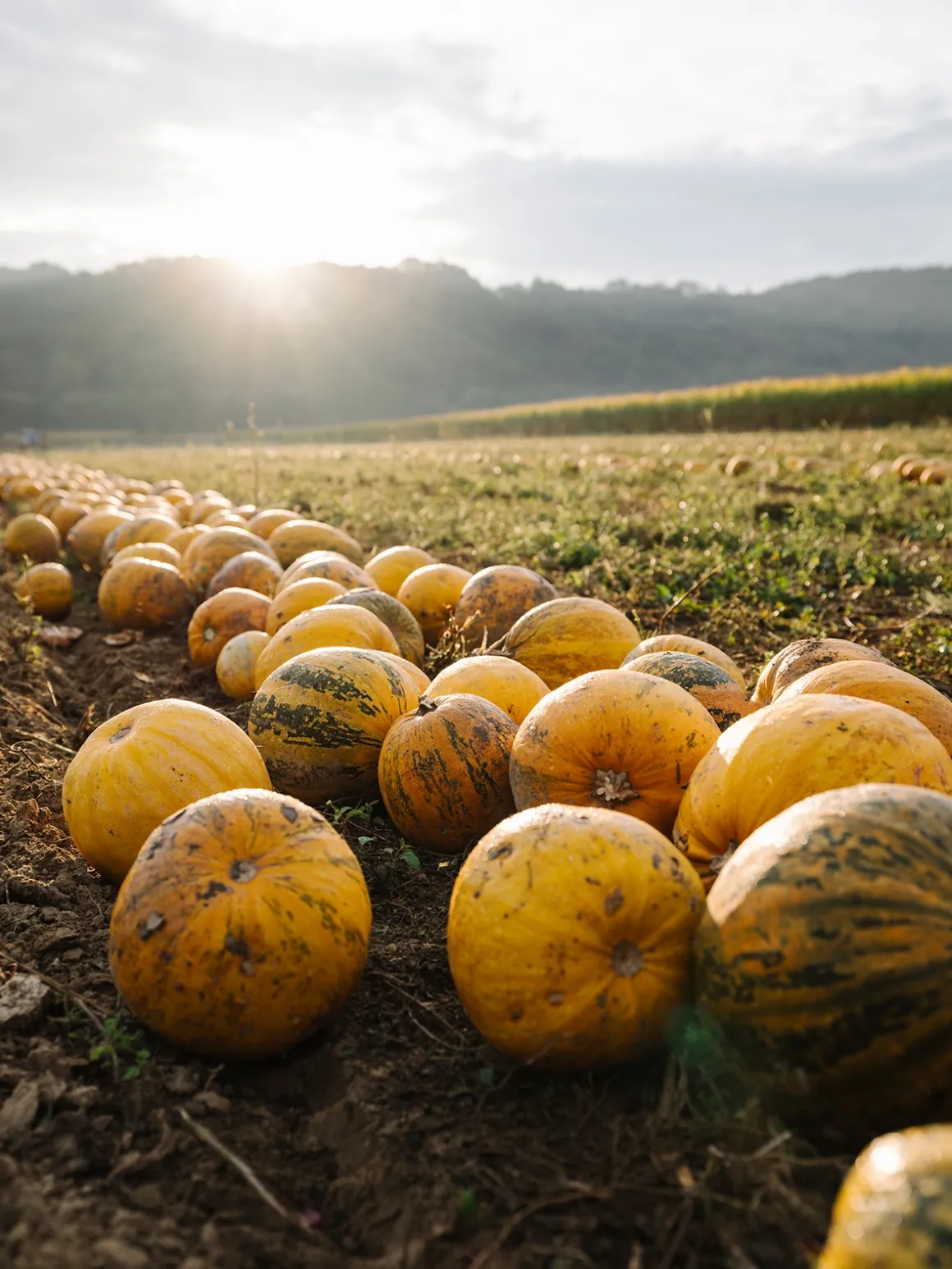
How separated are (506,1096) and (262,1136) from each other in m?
0.56

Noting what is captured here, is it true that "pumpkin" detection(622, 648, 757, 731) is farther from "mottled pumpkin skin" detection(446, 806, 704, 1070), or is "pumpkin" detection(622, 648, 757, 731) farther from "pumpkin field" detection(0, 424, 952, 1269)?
"mottled pumpkin skin" detection(446, 806, 704, 1070)

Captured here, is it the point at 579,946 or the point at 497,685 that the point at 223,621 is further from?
the point at 579,946

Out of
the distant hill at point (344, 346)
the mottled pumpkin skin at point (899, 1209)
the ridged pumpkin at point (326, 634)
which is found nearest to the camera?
the mottled pumpkin skin at point (899, 1209)

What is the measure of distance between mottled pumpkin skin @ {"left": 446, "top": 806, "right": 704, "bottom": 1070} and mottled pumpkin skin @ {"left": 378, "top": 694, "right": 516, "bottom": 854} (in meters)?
0.92

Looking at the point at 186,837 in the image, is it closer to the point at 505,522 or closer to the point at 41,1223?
the point at 41,1223

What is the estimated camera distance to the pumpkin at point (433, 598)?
17.1 feet

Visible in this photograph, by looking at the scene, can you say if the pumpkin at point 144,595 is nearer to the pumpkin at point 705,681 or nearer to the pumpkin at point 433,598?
the pumpkin at point 433,598

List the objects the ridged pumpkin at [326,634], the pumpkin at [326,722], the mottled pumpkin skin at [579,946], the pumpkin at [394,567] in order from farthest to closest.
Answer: the pumpkin at [394,567]
the ridged pumpkin at [326,634]
the pumpkin at [326,722]
the mottled pumpkin skin at [579,946]

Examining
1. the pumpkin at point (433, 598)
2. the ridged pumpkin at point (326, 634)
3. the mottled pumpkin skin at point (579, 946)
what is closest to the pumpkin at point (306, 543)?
the pumpkin at point (433, 598)

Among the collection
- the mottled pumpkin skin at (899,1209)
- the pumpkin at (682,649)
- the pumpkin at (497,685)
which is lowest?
A: the mottled pumpkin skin at (899,1209)

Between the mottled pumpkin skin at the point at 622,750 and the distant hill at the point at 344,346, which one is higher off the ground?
the distant hill at the point at 344,346

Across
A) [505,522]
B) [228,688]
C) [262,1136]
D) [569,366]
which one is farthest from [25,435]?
[569,366]

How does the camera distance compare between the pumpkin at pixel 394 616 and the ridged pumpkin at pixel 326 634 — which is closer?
the ridged pumpkin at pixel 326 634

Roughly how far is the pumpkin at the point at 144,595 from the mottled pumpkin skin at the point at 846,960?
5372mm
